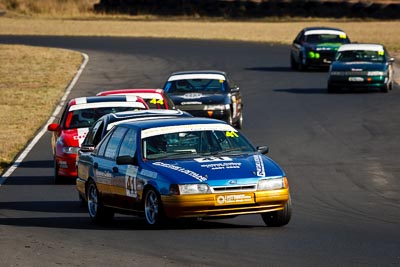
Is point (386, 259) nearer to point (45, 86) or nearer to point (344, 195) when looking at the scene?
point (344, 195)

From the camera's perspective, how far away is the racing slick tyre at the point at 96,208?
15.0 meters

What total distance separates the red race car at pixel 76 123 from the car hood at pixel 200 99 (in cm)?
702

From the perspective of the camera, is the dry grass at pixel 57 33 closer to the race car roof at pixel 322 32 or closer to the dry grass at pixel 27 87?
the dry grass at pixel 27 87

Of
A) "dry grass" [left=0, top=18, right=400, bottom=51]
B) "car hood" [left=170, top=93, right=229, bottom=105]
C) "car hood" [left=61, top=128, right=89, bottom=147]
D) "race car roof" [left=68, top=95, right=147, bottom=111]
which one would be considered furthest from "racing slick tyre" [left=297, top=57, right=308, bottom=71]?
"car hood" [left=61, top=128, right=89, bottom=147]

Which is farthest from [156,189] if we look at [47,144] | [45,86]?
[45,86]

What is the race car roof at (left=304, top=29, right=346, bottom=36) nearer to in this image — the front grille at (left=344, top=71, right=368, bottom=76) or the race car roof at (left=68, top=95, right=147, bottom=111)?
the front grille at (left=344, top=71, right=368, bottom=76)

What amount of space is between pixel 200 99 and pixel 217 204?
50.9 ft

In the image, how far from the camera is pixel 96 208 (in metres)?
15.1

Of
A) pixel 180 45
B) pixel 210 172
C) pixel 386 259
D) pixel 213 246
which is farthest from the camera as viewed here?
pixel 180 45

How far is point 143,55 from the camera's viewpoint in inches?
2120

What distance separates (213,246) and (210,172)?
1334 mm

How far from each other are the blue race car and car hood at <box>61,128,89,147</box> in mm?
4918

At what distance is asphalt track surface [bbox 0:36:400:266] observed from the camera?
11.6 meters

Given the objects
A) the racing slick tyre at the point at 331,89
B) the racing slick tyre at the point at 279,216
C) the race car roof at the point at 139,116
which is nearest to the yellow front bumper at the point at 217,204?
the racing slick tyre at the point at 279,216
